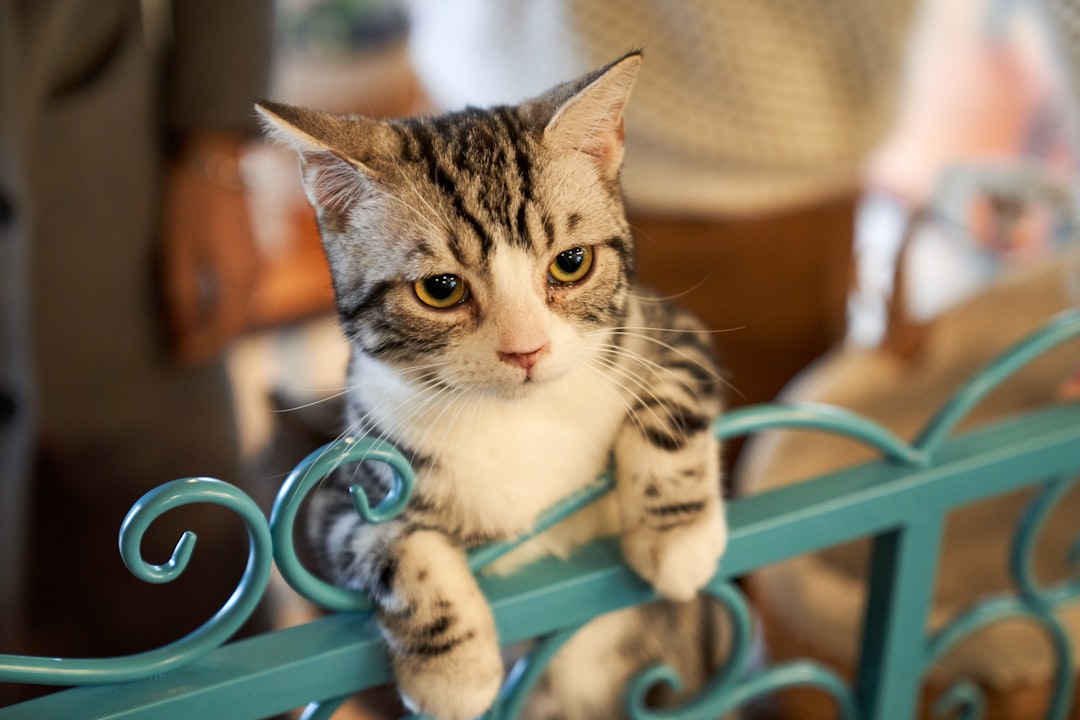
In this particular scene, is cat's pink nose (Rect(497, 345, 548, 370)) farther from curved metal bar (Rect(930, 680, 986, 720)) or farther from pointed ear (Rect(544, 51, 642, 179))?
curved metal bar (Rect(930, 680, 986, 720))

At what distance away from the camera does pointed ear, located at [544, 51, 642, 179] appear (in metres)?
0.53

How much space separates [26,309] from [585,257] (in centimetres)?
62

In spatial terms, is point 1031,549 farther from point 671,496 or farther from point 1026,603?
point 671,496

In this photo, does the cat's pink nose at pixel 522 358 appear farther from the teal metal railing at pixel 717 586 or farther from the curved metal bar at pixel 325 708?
the curved metal bar at pixel 325 708

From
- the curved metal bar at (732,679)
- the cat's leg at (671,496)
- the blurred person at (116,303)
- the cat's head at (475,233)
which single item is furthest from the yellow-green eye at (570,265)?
the blurred person at (116,303)

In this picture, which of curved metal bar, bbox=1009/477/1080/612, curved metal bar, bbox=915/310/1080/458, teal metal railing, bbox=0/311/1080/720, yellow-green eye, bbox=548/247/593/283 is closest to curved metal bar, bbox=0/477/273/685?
teal metal railing, bbox=0/311/1080/720

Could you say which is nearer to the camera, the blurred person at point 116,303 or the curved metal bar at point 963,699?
the curved metal bar at point 963,699

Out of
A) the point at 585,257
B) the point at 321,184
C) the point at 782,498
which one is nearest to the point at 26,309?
the point at 321,184

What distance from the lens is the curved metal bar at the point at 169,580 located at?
1.43 ft

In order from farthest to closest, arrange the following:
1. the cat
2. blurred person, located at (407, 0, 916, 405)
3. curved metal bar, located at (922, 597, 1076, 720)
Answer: blurred person, located at (407, 0, 916, 405), curved metal bar, located at (922, 597, 1076, 720), the cat

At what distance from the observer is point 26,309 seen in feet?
2.92

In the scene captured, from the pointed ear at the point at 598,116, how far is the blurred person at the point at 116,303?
0.51 m

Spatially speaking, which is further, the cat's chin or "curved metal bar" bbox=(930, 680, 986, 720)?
"curved metal bar" bbox=(930, 680, 986, 720)

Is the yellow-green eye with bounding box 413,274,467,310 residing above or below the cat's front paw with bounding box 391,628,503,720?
above
